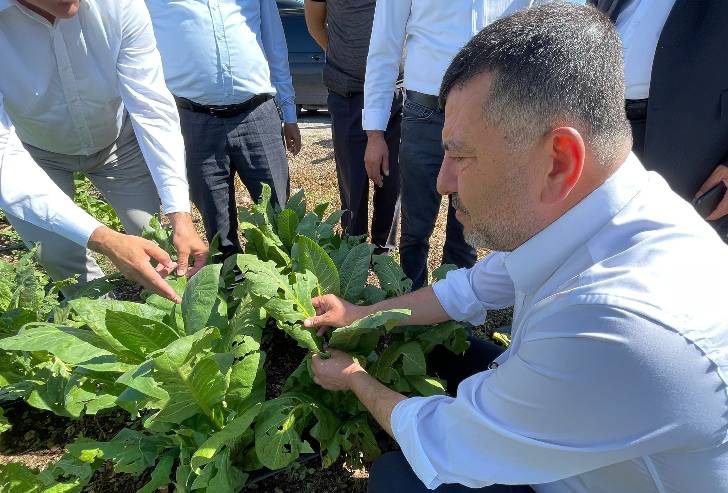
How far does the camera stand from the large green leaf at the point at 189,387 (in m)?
1.40

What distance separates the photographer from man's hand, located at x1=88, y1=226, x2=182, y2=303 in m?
1.90

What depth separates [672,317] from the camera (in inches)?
36.9

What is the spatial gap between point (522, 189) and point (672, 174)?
69.0 inches

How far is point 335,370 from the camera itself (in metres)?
1.63

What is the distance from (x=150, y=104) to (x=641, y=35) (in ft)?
7.74

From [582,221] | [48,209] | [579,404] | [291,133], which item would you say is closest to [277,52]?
[291,133]

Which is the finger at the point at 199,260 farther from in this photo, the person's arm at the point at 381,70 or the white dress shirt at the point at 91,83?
the person's arm at the point at 381,70

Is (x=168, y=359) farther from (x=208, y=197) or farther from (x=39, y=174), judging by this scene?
(x=208, y=197)

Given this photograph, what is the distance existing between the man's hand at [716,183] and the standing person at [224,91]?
7.18 ft

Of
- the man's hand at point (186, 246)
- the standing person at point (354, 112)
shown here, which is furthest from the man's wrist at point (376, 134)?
the man's hand at point (186, 246)

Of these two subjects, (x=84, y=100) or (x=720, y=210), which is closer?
(x=720, y=210)

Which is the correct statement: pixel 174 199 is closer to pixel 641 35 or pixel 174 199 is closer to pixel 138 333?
pixel 138 333

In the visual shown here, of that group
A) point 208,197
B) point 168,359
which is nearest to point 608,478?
point 168,359

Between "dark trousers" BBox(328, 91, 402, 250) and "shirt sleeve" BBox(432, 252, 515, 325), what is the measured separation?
166 cm
